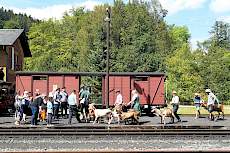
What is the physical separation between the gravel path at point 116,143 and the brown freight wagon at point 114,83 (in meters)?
12.1

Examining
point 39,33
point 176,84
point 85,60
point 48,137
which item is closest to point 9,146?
point 48,137

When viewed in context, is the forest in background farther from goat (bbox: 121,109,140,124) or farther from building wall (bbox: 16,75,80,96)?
goat (bbox: 121,109,140,124)

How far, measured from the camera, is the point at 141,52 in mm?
61500

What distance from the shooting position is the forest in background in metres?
54.7

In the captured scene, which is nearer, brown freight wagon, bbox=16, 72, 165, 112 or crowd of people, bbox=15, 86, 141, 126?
crowd of people, bbox=15, 86, 141, 126

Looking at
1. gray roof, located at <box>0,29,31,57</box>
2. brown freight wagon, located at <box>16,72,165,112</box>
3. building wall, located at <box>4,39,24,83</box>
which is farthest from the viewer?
building wall, located at <box>4,39,24,83</box>

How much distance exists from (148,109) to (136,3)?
4592cm

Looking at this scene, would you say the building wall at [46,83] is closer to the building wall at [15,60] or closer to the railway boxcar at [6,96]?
the railway boxcar at [6,96]

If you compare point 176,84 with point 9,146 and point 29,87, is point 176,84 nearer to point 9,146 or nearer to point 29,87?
point 29,87

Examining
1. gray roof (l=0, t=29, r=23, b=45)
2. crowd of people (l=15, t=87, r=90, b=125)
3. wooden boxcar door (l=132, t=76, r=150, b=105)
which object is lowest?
crowd of people (l=15, t=87, r=90, b=125)

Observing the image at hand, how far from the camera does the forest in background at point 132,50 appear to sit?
2153 inches

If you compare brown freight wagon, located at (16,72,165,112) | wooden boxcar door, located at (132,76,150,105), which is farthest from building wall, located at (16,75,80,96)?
wooden boxcar door, located at (132,76,150,105)

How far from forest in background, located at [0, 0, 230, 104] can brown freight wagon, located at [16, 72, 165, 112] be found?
15.8m

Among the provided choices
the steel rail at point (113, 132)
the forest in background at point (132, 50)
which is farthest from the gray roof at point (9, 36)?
the steel rail at point (113, 132)
